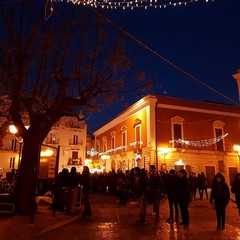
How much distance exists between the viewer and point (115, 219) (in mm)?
10578

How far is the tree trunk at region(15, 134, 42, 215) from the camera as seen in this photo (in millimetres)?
10305

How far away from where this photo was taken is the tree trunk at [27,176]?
33.8 feet

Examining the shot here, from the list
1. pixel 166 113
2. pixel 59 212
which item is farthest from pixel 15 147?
pixel 59 212

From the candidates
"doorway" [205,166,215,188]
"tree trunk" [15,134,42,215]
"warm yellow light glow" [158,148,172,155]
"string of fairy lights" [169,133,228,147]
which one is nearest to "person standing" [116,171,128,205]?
"tree trunk" [15,134,42,215]

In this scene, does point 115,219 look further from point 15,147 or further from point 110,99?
point 15,147

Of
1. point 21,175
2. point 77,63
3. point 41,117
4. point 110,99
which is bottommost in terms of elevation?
point 21,175

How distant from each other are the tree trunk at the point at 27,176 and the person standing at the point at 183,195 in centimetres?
471

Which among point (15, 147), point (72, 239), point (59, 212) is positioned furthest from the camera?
point (15, 147)

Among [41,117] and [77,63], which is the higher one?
[77,63]

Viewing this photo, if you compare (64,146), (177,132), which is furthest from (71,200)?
(64,146)

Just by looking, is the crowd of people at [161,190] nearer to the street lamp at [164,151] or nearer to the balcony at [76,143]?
the street lamp at [164,151]

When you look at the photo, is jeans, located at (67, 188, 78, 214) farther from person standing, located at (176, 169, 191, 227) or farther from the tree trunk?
person standing, located at (176, 169, 191, 227)

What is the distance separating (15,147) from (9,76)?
36.3 m

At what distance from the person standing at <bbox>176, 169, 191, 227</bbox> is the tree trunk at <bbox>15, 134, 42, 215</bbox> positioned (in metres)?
4.71
